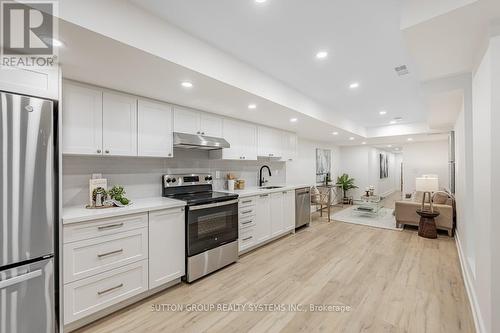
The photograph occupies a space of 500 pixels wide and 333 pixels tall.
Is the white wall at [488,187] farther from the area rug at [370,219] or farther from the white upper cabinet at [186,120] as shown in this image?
the area rug at [370,219]

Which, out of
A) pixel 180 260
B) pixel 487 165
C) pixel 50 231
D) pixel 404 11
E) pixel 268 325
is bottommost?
pixel 268 325

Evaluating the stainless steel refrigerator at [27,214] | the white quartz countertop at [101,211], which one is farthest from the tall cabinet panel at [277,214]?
the stainless steel refrigerator at [27,214]

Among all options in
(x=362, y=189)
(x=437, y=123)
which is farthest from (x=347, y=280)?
(x=362, y=189)

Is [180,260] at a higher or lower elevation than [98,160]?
lower

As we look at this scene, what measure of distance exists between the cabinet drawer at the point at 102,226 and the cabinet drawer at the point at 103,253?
4 cm

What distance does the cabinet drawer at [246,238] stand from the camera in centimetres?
338

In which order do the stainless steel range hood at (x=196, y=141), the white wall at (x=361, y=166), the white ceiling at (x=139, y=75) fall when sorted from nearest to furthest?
the white ceiling at (x=139, y=75)
the stainless steel range hood at (x=196, y=141)
the white wall at (x=361, y=166)

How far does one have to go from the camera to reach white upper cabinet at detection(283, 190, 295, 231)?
431cm

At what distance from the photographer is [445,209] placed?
4328 mm

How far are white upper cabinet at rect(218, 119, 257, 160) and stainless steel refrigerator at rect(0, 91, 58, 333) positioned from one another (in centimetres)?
220

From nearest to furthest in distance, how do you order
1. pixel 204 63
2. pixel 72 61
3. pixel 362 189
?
1. pixel 72 61
2. pixel 204 63
3. pixel 362 189

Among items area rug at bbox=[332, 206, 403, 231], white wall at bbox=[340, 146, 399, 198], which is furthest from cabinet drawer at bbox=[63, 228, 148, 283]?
white wall at bbox=[340, 146, 399, 198]

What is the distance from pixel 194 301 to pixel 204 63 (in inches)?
95.4

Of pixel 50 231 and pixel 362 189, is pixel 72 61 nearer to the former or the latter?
pixel 50 231
